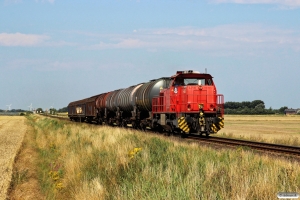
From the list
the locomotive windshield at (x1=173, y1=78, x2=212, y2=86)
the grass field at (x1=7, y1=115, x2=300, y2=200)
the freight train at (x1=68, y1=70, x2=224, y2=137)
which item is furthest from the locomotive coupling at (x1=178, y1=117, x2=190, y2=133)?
the grass field at (x1=7, y1=115, x2=300, y2=200)

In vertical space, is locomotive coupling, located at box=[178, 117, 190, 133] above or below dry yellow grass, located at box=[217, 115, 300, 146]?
above

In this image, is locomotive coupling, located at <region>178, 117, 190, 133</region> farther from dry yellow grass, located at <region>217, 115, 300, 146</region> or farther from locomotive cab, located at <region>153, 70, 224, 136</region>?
dry yellow grass, located at <region>217, 115, 300, 146</region>

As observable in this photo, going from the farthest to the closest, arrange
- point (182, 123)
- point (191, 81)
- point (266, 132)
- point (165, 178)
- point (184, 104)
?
point (266, 132) → point (191, 81) → point (184, 104) → point (182, 123) → point (165, 178)

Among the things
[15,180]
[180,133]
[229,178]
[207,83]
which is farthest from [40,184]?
[207,83]

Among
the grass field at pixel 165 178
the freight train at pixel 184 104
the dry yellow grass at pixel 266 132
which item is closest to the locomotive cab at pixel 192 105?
the freight train at pixel 184 104

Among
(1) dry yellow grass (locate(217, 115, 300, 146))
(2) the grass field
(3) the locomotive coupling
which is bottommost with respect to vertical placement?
(1) dry yellow grass (locate(217, 115, 300, 146))

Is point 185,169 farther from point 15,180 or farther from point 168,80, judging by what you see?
point 168,80

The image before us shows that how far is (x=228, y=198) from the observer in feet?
20.5

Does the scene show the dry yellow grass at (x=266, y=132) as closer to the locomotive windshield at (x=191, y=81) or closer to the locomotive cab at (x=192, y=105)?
the locomotive cab at (x=192, y=105)

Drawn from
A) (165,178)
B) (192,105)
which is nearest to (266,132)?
(192,105)

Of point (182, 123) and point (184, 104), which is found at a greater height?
point (184, 104)

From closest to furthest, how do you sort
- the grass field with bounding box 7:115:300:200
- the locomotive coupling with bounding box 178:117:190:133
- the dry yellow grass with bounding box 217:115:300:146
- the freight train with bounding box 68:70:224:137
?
1. the grass field with bounding box 7:115:300:200
2. the locomotive coupling with bounding box 178:117:190:133
3. the freight train with bounding box 68:70:224:137
4. the dry yellow grass with bounding box 217:115:300:146

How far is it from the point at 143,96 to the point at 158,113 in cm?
338

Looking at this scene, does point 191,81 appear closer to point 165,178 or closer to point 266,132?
point 165,178
